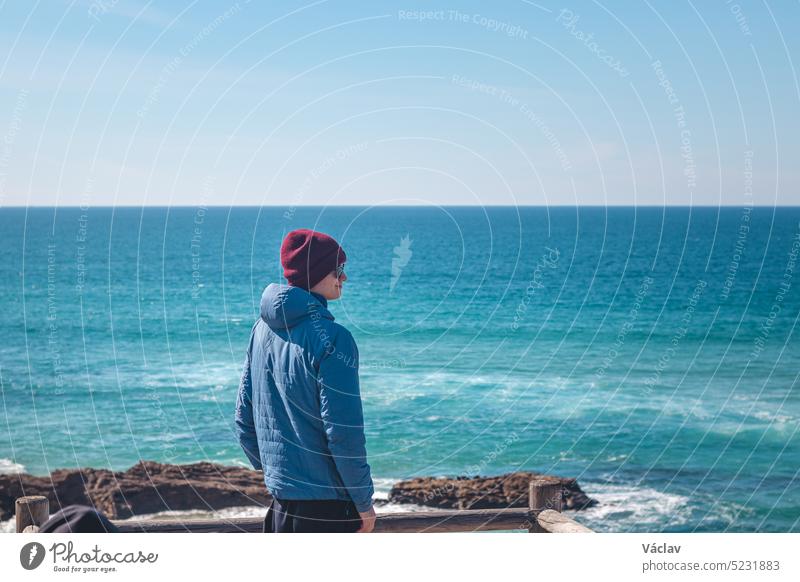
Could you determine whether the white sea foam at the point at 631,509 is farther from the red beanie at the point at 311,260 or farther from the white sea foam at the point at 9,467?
the red beanie at the point at 311,260

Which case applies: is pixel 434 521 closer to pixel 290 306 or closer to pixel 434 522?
pixel 434 522

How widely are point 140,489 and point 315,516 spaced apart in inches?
440

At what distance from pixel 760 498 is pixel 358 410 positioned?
14.4 m

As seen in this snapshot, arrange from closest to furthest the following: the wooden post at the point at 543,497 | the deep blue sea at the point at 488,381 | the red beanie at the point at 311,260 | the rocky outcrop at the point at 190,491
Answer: the red beanie at the point at 311,260 → the wooden post at the point at 543,497 → the rocky outcrop at the point at 190,491 → the deep blue sea at the point at 488,381

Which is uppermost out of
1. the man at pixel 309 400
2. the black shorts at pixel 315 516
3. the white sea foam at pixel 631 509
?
the man at pixel 309 400

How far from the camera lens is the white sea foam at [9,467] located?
16.1 meters

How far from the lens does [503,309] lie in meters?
42.9

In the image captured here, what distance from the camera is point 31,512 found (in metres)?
5.18

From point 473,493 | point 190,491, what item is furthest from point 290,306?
point 190,491

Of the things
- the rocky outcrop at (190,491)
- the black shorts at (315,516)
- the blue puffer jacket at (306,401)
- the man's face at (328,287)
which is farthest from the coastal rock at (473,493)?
the man's face at (328,287)

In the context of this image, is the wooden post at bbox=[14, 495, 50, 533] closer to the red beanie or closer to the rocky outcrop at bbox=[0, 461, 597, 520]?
the red beanie

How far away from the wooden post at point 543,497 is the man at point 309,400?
2.04 m

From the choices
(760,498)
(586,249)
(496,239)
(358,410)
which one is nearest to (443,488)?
(760,498)

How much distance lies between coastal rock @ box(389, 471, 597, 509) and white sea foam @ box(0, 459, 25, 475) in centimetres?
712
